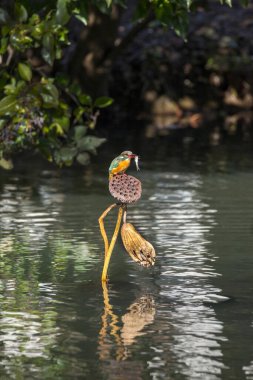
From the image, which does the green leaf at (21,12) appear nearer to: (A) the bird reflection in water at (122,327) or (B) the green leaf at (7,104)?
(B) the green leaf at (7,104)

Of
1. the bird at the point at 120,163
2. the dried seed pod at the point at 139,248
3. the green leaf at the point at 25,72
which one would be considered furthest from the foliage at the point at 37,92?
the dried seed pod at the point at 139,248

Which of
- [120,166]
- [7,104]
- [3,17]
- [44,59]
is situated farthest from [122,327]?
[3,17]

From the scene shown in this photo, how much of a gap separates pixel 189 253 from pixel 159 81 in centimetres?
1970

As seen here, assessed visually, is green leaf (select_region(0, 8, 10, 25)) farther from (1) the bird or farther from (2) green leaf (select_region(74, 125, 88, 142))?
(1) the bird

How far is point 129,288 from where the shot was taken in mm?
10273

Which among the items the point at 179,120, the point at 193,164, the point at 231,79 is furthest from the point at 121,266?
the point at 231,79

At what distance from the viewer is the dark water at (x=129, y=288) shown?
8.09 m

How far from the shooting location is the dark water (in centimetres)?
809

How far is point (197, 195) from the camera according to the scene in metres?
15.7

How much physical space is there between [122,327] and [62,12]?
3140 millimetres

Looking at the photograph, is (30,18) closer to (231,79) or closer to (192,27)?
(231,79)

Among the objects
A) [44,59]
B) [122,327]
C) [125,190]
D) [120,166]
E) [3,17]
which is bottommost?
[122,327]

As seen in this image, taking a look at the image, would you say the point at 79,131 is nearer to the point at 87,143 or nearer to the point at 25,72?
the point at 87,143

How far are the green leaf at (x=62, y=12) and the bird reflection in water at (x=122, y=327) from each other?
2.31m
